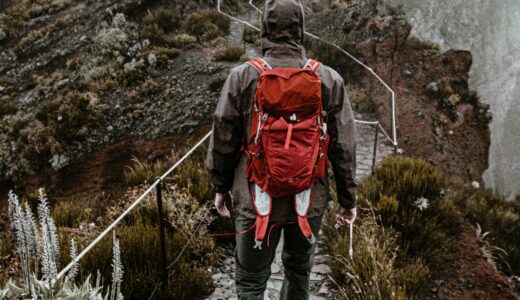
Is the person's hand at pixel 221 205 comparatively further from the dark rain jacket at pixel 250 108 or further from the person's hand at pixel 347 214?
the person's hand at pixel 347 214

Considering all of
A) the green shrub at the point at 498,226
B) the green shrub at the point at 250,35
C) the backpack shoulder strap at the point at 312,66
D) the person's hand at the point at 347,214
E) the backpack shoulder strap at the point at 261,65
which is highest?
the backpack shoulder strap at the point at 312,66

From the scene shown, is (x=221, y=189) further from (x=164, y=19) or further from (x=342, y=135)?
(x=164, y=19)

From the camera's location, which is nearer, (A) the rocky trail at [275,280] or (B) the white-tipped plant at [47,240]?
(B) the white-tipped plant at [47,240]

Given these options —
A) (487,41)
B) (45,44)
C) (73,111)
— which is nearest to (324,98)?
(73,111)

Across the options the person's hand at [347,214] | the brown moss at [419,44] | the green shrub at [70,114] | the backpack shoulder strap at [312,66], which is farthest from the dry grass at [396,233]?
the brown moss at [419,44]

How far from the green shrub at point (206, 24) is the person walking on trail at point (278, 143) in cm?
989

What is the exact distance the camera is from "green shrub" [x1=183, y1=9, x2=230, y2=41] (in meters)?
12.3

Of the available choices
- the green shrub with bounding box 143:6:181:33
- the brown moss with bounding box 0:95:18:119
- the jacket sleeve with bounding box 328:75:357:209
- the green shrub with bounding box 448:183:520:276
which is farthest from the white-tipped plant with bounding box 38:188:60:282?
the green shrub with bounding box 143:6:181:33

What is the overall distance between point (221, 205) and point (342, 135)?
2.96 ft

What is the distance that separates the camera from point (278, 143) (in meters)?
2.46

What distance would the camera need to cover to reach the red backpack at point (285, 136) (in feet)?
7.96

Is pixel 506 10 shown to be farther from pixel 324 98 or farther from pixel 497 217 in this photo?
Result: pixel 324 98

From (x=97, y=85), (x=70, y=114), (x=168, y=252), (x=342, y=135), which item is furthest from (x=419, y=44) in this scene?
(x=342, y=135)

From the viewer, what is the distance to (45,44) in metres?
13.1
